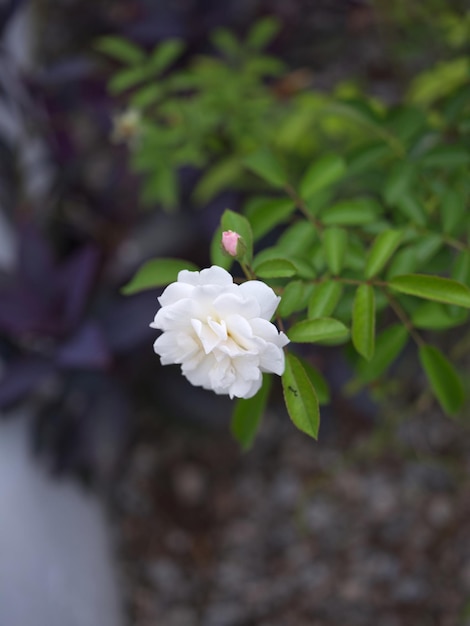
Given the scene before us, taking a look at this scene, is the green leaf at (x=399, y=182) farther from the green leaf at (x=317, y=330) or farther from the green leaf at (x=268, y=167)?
the green leaf at (x=317, y=330)

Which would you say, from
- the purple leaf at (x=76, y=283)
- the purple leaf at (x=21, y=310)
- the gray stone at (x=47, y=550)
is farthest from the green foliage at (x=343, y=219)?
the gray stone at (x=47, y=550)

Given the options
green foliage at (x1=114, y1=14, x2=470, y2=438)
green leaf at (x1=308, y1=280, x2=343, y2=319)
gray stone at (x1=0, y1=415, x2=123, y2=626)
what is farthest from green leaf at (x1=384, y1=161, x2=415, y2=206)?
gray stone at (x1=0, y1=415, x2=123, y2=626)

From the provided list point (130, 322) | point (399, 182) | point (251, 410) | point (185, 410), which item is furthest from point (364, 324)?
point (185, 410)

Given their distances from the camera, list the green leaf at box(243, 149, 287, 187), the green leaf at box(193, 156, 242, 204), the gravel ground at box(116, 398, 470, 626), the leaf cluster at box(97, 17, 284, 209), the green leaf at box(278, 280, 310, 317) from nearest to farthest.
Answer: the green leaf at box(278, 280, 310, 317) < the green leaf at box(243, 149, 287, 187) < the leaf cluster at box(97, 17, 284, 209) < the green leaf at box(193, 156, 242, 204) < the gravel ground at box(116, 398, 470, 626)

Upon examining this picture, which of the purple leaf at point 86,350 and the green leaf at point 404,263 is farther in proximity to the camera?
the purple leaf at point 86,350

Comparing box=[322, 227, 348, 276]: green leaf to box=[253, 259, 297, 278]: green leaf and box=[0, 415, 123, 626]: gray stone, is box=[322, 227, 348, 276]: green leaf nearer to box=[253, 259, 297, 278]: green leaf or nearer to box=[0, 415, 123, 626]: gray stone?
box=[253, 259, 297, 278]: green leaf

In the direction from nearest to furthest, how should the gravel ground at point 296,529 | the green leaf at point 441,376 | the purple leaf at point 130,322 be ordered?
1. the green leaf at point 441,376
2. the purple leaf at point 130,322
3. the gravel ground at point 296,529

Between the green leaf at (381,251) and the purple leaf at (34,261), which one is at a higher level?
the purple leaf at (34,261)
